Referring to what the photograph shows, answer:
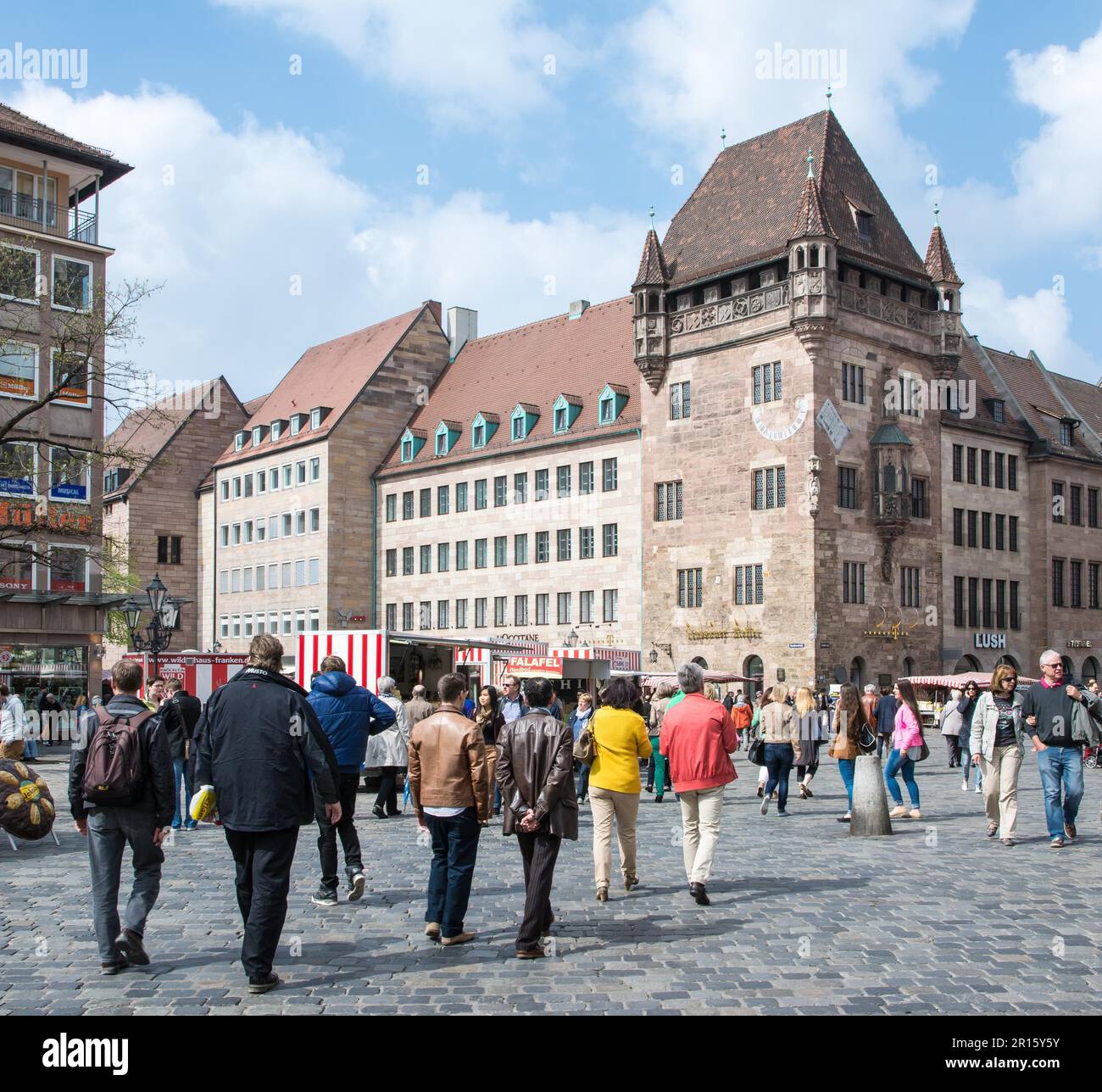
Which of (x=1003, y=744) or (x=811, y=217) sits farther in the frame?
(x=811, y=217)

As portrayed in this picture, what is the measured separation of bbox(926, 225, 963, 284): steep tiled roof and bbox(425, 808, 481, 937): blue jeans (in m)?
46.6

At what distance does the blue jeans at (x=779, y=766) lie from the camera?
16.8m

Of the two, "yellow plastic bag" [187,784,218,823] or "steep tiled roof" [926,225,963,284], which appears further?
"steep tiled roof" [926,225,963,284]

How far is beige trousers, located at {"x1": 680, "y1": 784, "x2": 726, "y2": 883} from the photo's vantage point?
411 inches

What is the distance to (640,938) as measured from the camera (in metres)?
8.88

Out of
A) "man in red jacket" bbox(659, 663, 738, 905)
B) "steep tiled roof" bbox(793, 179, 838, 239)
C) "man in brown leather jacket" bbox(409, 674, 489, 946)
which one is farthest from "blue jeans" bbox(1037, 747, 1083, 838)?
"steep tiled roof" bbox(793, 179, 838, 239)

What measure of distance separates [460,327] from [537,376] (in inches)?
415

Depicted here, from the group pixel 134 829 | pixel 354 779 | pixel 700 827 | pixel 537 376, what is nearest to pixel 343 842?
pixel 354 779

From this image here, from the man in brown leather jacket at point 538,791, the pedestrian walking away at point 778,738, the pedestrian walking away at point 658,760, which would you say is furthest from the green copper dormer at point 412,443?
the man in brown leather jacket at point 538,791

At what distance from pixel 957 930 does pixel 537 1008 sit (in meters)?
3.50

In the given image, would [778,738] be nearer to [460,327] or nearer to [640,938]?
[640,938]

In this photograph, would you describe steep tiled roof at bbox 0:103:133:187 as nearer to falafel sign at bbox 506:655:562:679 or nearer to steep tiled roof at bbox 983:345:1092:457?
falafel sign at bbox 506:655:562:679

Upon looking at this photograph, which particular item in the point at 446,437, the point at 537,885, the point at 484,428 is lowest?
the point at 537,885
